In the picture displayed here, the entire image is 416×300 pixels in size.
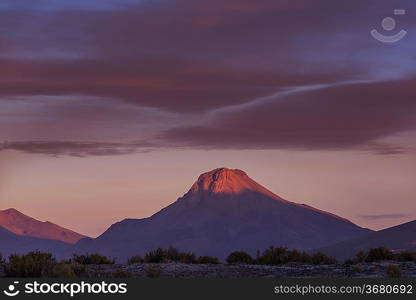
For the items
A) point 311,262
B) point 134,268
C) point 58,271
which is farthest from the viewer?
point 311,262

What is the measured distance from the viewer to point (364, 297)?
2811 cm

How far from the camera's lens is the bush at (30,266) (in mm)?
35469

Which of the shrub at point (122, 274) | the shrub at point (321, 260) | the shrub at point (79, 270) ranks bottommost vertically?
the shrub at point (122, 274)

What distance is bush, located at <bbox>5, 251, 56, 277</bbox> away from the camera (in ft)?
116

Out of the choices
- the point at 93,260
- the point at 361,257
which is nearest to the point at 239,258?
the point at 361,257

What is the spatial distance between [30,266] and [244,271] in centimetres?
824

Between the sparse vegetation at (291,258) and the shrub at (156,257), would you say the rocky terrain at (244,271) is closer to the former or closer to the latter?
the sparse vegetation at (291,258)

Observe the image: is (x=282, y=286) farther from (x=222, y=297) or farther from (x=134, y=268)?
(x=134, y=268)

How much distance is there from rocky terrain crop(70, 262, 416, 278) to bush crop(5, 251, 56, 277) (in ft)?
5.11

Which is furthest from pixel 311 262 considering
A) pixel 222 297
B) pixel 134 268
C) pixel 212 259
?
pixel 222 297

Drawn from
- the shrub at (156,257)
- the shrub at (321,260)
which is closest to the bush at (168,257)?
the shrub at (156,257)

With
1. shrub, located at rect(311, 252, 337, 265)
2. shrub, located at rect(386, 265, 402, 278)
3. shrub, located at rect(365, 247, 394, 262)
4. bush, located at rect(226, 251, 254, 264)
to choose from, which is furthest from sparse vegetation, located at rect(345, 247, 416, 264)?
shrub, located at rect(386, 265, 402, 278)

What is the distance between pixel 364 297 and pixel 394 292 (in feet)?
3.84

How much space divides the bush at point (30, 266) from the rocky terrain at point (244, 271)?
156 centimetres
